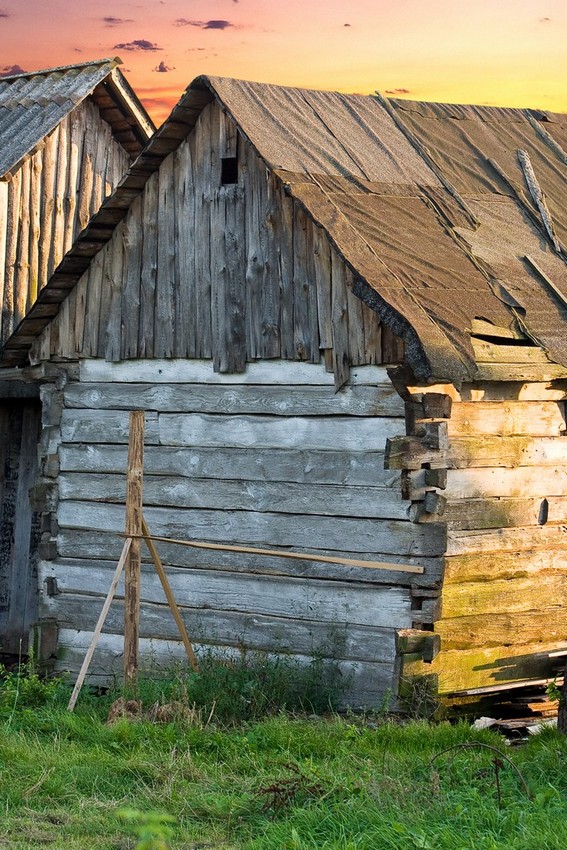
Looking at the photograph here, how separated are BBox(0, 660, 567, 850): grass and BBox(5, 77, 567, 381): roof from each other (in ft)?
8.54

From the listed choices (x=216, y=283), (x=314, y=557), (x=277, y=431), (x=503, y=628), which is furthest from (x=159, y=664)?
(x=216, y=283)

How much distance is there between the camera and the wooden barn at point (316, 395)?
29.9 ft

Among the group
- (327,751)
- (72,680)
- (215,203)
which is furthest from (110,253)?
Result: (327,751)

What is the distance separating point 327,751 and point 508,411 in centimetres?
326

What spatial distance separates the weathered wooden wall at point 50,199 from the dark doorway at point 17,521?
1320 mm

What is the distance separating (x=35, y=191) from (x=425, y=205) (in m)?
5.63

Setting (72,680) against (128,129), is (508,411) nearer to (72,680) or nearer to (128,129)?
(72,680)

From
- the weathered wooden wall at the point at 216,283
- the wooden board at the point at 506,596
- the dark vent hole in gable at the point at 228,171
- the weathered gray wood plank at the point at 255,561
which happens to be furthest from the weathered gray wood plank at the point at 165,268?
the wooden board at the point at 506,596

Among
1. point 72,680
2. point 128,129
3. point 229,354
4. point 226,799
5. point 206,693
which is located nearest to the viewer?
point 226,799

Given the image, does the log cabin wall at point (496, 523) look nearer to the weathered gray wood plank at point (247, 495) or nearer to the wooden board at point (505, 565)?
the wooden board at point (505, 565)

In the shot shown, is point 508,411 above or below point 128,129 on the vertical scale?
below

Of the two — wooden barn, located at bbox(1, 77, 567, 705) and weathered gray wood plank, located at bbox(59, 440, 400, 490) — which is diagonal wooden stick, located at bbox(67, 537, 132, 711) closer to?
wooden barn, located at bbox(1, 77, 567, 705)

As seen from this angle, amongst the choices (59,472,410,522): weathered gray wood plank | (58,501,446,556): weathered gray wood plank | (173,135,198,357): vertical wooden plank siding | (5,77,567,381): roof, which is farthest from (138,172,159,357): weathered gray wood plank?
(58,501,446,556): weathered gray wood plank

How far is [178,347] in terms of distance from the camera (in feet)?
34.9
